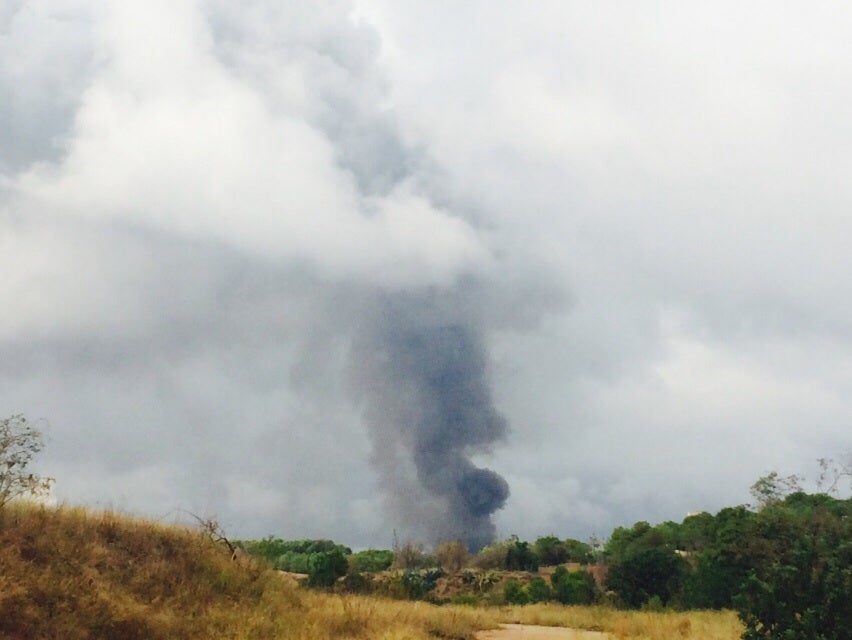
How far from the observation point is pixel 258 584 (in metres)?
21.1

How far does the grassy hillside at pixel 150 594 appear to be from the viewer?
15297 millimetres

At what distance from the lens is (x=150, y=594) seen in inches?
702

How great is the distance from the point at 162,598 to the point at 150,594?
11.7 inches

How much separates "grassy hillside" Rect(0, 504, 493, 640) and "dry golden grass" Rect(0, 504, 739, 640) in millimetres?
28

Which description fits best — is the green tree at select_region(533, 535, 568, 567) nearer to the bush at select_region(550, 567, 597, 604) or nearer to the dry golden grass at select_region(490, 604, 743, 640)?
the bush at select_region(550, 567, 597, 604)

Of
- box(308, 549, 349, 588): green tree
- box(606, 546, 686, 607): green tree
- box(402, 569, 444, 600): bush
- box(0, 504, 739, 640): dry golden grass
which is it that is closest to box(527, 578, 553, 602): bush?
box(606, 546, 686, 607): green tree

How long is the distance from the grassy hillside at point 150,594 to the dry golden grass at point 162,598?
1.1 inches

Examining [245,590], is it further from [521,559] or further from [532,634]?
[521,559]

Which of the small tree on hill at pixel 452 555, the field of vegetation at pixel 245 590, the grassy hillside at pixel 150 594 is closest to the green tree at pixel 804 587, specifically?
the field of vegetation at pixel 245 590

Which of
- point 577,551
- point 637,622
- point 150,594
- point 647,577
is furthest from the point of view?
point 577,551

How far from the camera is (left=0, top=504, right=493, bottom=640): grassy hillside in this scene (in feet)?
50.2

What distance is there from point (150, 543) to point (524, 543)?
5395 cm

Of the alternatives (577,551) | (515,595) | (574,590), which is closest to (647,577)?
(574,590)

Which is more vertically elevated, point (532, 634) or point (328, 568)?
point (328, 568)
